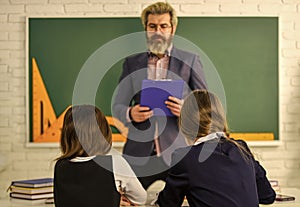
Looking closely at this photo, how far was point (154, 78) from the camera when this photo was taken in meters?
3.74

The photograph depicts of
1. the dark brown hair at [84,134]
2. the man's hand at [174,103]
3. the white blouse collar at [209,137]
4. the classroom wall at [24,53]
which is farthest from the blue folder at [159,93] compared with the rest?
the classroom wall at [24,53]

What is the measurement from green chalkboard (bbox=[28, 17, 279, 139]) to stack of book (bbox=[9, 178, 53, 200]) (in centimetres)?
131

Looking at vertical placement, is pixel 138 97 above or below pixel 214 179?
above

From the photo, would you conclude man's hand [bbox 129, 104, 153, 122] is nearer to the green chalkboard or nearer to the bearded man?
the bearded man

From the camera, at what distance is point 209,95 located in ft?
8.71

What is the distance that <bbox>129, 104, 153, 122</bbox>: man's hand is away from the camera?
3477 mm

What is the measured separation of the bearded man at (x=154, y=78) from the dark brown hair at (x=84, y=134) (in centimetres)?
79

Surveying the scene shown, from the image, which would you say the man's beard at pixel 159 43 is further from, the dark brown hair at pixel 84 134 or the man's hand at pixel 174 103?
the dark brown hair at pixel 84 134

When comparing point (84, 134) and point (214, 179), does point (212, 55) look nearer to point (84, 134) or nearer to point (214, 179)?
point (84, 134)

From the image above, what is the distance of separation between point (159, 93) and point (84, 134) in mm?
773

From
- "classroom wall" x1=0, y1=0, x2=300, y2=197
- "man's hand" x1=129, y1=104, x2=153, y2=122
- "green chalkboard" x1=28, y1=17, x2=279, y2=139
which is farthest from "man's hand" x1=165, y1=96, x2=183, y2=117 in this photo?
"classroom wall" x1=0, y1=0, x2=300, y2=197

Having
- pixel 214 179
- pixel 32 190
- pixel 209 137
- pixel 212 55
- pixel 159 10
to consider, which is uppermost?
pixel 159 10

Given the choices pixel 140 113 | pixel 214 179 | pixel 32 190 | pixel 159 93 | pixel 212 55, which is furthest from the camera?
pixel 212 55

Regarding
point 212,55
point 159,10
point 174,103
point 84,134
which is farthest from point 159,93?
point 212,55
